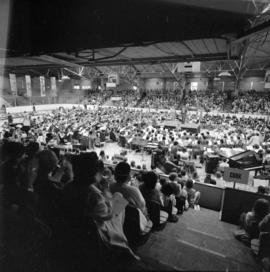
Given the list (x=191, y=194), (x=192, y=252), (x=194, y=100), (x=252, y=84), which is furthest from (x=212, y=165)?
(x=252, y=84)

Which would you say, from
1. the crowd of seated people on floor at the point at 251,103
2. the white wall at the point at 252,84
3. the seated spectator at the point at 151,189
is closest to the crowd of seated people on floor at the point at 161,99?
the crowd of seated people on floor at the point at 251,103

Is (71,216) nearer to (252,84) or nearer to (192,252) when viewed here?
(192,252)

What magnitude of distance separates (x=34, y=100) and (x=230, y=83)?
2610 cm

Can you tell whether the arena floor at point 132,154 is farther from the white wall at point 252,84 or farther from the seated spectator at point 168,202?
the white wall at point 252,84

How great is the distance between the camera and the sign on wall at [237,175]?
3.87 metres

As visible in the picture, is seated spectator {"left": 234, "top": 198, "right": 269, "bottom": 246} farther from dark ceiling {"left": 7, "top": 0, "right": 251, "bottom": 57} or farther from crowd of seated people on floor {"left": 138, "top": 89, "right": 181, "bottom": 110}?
crowd of seated people on floor {"left": 138, "top": 89, "right": 181, "bottom": 110}

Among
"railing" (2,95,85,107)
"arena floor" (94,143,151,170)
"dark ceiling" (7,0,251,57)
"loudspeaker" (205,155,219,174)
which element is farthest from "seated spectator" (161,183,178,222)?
"railing" (2,95,85,107)

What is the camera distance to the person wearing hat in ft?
7.25

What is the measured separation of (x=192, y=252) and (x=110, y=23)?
3.41m

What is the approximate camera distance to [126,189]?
2273 millimetres

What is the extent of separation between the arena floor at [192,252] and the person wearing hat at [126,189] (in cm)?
43

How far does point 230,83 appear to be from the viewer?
27234 millimetres

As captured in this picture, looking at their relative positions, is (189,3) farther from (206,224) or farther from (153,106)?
(153,106)

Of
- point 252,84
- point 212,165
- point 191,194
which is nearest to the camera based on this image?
point 191,194
